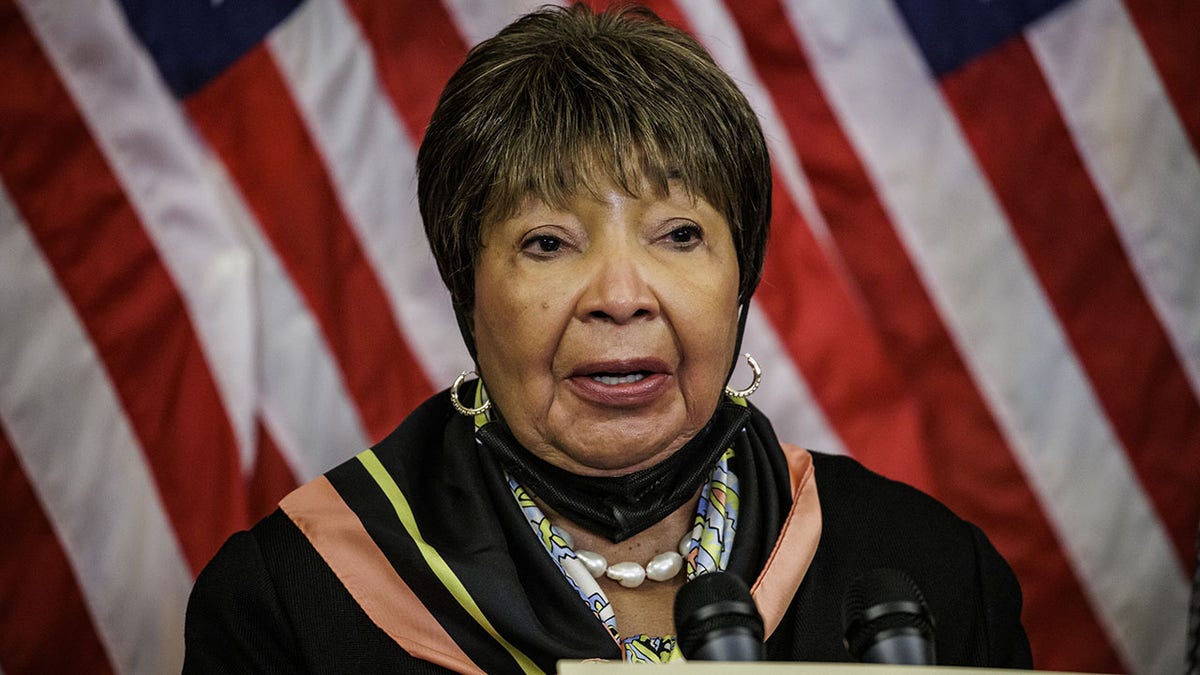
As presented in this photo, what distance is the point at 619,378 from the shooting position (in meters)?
1.67

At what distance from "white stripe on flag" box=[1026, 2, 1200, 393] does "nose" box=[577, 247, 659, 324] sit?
4.77ft

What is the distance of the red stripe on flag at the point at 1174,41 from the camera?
2.72 metres

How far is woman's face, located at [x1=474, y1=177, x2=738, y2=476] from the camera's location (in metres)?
1.63

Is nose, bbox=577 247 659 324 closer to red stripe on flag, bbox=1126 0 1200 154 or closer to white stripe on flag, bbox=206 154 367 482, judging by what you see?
white stripe on flag, bbox=206 154 367 482

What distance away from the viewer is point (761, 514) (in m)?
1.86

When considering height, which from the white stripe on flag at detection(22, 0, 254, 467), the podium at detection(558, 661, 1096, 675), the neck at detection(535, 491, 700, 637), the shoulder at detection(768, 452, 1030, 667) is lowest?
the shoulder at detection(768, 452, 1030, 667)

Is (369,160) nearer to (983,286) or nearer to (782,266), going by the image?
(782,266)

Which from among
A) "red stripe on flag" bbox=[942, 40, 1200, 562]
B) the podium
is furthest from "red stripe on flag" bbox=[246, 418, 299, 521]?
the podium

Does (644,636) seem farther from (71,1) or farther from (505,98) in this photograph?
(71,1)

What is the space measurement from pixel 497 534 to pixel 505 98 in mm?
556

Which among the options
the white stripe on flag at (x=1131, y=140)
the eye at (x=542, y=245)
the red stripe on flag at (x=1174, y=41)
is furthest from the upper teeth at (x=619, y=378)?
the red stripe on flag at (x=1174, y=41)

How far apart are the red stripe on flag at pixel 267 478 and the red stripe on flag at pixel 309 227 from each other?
0.18 m

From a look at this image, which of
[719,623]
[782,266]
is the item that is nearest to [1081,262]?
[782,266]

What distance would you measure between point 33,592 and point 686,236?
150 cm
